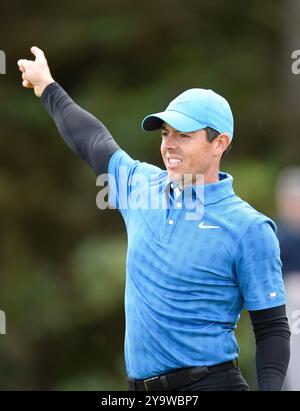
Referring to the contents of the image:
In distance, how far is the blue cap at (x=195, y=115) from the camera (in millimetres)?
4617

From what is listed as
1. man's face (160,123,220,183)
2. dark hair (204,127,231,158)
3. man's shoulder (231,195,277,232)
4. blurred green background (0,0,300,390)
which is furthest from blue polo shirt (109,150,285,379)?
blurred green background (0,0,300,390)

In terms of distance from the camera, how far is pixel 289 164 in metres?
12.2

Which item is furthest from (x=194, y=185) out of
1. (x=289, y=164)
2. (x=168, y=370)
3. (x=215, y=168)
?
(x=289, y=164)

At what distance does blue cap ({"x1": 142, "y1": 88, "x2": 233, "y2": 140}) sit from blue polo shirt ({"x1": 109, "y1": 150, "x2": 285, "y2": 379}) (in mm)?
274

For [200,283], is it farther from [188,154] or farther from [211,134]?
[211,134]

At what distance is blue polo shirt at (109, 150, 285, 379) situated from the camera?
14.7 ft

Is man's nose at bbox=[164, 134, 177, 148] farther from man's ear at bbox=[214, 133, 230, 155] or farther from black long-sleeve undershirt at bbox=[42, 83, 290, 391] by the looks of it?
black long-sleeve undershirt at bbox=[42, 83, 290, 391]

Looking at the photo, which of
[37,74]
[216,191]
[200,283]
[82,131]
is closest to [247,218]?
[216,191]

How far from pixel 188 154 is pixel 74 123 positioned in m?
0.75

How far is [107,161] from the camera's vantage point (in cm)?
502

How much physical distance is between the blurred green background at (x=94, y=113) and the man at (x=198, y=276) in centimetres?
834

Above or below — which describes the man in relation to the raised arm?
below

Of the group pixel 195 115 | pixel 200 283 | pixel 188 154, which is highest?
pixel 195 115

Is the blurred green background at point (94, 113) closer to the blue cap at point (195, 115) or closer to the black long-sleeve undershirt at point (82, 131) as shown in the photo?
the black long-sleeve undershirt at point (82, 131)
